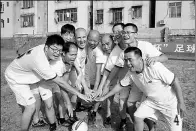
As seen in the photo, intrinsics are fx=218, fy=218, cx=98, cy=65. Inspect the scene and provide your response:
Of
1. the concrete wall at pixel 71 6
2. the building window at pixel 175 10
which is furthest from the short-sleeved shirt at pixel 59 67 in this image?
the concrete wall at pixel 71 6

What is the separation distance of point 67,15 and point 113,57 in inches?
1051

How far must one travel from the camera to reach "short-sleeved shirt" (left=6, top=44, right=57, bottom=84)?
3730 mm

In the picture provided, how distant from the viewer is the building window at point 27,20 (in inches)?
1326

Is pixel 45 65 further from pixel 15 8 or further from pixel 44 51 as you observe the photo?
pixel 15 8

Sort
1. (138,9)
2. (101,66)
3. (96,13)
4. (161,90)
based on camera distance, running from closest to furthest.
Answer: (161,90), (101,66), (138,9), (96,13)

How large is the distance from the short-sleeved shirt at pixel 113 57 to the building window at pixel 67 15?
84.1 ft

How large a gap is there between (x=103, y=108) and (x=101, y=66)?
1461 mm

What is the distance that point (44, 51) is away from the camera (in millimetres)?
3887

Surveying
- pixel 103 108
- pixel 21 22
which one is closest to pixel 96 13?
pixel 21 22

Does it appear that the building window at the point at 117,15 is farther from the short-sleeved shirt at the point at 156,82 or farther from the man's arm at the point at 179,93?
the man's arm at the point at 179,93

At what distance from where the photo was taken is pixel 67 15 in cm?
2989

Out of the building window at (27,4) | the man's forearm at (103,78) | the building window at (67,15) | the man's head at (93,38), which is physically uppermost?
the building window at (27,4)

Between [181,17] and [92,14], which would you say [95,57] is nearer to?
[181,17]

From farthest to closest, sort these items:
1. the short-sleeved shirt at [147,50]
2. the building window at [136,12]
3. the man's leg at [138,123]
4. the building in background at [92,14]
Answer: the building window at [136,12] → the building in background at [92,14] → the short-sleeved shirt at [147,50] → the man's leg at [138,123]
